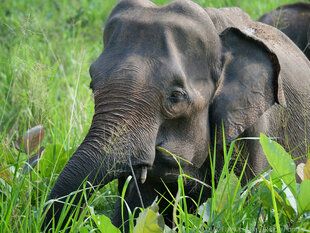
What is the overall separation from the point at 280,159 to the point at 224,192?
0.92ft

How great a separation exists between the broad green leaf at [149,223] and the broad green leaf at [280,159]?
0.55 meters

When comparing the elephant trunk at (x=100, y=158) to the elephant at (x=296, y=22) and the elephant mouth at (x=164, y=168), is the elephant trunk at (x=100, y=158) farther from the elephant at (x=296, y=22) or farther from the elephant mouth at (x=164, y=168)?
the elephant at (x=296, y=22)

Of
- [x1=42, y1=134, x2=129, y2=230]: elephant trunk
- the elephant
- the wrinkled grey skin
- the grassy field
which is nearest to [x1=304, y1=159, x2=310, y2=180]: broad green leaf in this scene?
the grassy field

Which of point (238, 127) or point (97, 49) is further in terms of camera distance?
point (97, 49)

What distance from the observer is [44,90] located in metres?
4.46

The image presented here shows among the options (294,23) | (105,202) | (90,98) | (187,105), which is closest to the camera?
(187,105)

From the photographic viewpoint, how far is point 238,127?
3703 mm

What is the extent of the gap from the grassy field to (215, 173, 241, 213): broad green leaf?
0.21m

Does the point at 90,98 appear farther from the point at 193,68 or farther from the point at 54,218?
the point at 54,218

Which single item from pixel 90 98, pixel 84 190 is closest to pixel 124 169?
pixel 84 190

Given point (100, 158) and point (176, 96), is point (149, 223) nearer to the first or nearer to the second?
point (100, 158)

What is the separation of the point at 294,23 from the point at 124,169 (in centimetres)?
344

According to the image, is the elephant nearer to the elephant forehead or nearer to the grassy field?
the grassy field

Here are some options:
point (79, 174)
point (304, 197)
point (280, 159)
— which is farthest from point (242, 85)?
point (79, 174)
